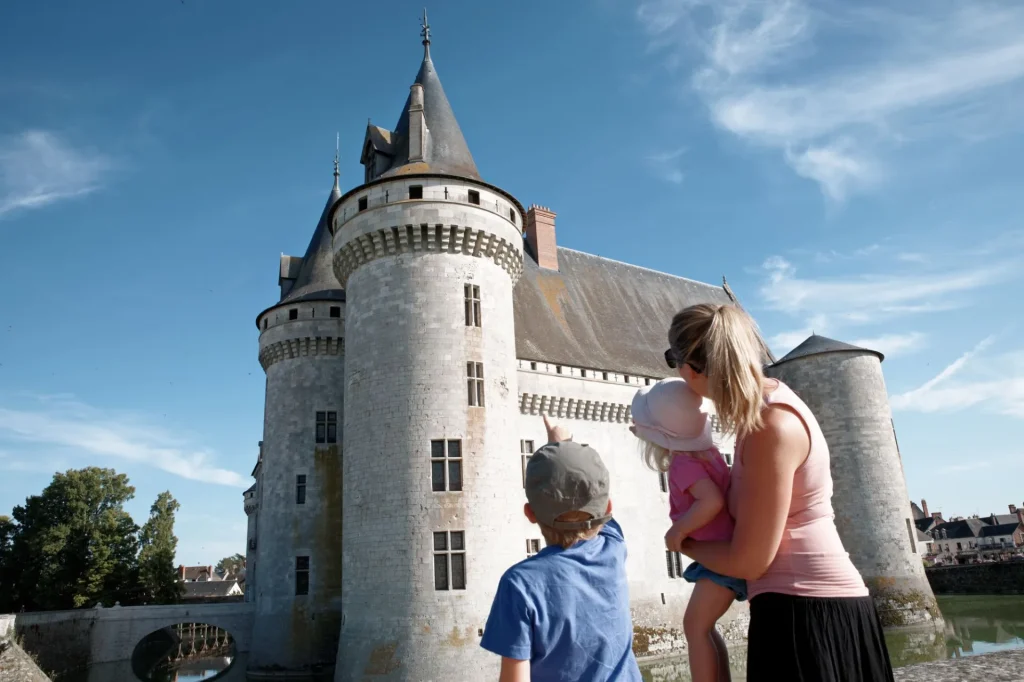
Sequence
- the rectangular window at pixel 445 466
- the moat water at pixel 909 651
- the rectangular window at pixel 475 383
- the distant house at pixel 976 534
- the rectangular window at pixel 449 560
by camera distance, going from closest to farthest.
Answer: the rectangular window at pixel 449 560
the rectangular window at pixel 445 466
the rectangular window at pixel 475 383
the moat water at pixel 909 651
the distant house at pixel 976 534

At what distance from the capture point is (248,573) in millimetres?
31141

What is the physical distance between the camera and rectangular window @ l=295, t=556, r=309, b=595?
68.1 feet

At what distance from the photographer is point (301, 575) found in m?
20.9

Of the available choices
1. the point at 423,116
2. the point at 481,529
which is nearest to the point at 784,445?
the point at 481,529

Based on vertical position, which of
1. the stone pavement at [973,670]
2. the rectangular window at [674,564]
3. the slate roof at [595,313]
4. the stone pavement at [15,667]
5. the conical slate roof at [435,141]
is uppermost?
the conical slate roof at [435,141]

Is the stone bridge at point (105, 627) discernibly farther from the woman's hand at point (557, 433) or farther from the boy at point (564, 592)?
the boy at point (564, 592)

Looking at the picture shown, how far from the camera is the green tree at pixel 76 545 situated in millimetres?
29156

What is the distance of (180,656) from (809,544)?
39.8 metres

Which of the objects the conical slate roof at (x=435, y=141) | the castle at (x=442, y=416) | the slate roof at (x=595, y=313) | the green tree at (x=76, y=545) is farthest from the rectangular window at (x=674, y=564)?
the green tree at (x=76, y=545)

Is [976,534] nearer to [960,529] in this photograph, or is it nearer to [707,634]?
[960,529]

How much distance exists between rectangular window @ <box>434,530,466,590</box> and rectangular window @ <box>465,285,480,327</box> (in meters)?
5.13

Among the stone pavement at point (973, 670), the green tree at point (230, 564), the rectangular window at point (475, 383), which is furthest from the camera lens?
the green tree at point (230, 564)

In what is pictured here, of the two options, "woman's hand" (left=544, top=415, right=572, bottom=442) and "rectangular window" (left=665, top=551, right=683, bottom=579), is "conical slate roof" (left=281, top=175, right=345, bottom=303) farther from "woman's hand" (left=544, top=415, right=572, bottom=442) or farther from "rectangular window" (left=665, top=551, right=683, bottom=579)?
"woman's hand" (left=544, top=415, right=572, bottom=442)

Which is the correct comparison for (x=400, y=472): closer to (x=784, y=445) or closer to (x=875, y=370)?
(x=784, y=445)
